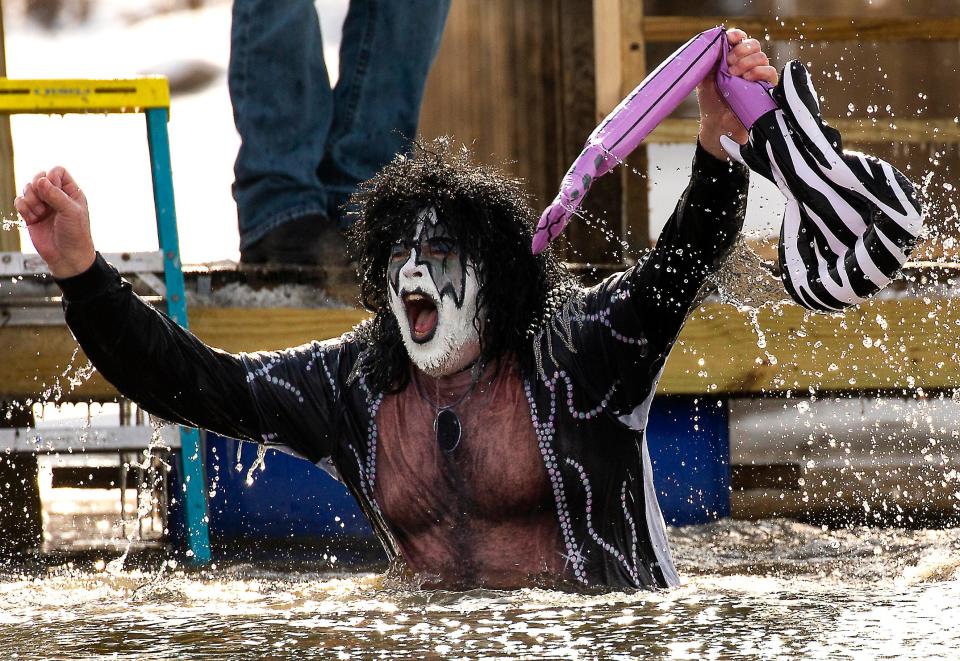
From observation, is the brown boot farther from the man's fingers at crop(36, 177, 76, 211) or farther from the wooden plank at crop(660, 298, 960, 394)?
the man's fingers at crop(36, 177, 76, 211)

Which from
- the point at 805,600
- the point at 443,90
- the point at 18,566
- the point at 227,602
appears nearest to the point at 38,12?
the point at 443,90

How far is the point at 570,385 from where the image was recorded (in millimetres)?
2725

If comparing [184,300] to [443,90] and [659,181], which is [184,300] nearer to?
[659,181]

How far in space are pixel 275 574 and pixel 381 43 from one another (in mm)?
1436

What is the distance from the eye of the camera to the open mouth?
2.66 metres

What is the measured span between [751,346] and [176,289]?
1499 mm

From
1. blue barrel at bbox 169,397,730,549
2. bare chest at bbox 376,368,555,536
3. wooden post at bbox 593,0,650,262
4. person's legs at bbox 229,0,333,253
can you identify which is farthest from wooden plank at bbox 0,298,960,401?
bare chest at bbox 376,368,555,536

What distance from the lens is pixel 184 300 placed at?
3580 millimetres

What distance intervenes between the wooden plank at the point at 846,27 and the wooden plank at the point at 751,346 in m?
1.00

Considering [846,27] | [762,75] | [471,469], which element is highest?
[846,27]

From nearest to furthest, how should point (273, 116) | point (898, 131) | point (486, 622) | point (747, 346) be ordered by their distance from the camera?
point (486, 622) < point (273, 116) < point (747, 346) < point (898, 131)

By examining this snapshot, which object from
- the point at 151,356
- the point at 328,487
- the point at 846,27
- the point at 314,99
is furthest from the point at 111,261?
the point at 846,27

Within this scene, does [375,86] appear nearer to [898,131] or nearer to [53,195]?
[53,195]

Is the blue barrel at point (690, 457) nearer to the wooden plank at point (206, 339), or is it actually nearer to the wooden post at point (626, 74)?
the wooden post at point (626, 74)
